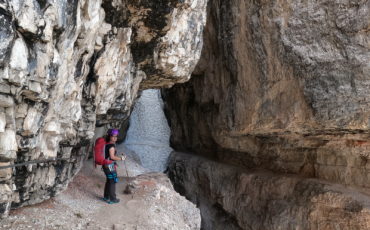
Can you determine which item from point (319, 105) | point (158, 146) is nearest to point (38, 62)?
point (319, 105)

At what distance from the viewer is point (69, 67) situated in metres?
4.71

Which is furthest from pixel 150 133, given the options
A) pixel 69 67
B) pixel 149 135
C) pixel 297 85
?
pixel 69 67

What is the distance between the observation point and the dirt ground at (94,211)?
4.96 meters

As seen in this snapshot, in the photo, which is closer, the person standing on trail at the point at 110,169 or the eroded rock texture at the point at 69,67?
the eroded rock texture at the point at 69,67

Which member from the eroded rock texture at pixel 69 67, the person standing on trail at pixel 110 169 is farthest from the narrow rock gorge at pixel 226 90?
the person standing on trail at pixel 110 169

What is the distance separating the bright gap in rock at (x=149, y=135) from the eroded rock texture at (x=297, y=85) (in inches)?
202

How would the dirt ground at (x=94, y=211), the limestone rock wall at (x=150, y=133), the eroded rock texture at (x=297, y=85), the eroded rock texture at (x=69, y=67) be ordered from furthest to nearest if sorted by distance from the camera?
the limestone rock wall at (x=150, y=133), the eroded rock texture at (x=297, y=85), the dirt ground at (x=94, y=211), the eroded rock texture at (x=69, y=67)

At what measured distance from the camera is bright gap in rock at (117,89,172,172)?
50.5ft

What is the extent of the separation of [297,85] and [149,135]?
398 inches

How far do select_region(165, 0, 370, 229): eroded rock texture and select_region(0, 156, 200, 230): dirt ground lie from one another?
133 inches

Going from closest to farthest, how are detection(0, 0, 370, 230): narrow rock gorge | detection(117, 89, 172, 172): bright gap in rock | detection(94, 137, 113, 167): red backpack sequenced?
1. detection(0, 0, 370, 230): narrow rock gorge
2. detection(94, 137, 113, 167): red backpack
3. detection(117, 89, 172, 172): bright gap in rock

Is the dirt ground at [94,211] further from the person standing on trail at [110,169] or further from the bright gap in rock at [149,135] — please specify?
the bright gap in rock at [149,135]

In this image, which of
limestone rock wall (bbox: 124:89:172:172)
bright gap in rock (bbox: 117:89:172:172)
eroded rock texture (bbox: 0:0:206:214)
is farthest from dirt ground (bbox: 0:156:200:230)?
limestone rock wall (bbox: 124:89:172:172)

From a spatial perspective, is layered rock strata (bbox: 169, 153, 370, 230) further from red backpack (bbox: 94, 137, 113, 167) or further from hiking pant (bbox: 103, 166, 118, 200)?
red backpack (bbox: 94, 137, 113, 167)
